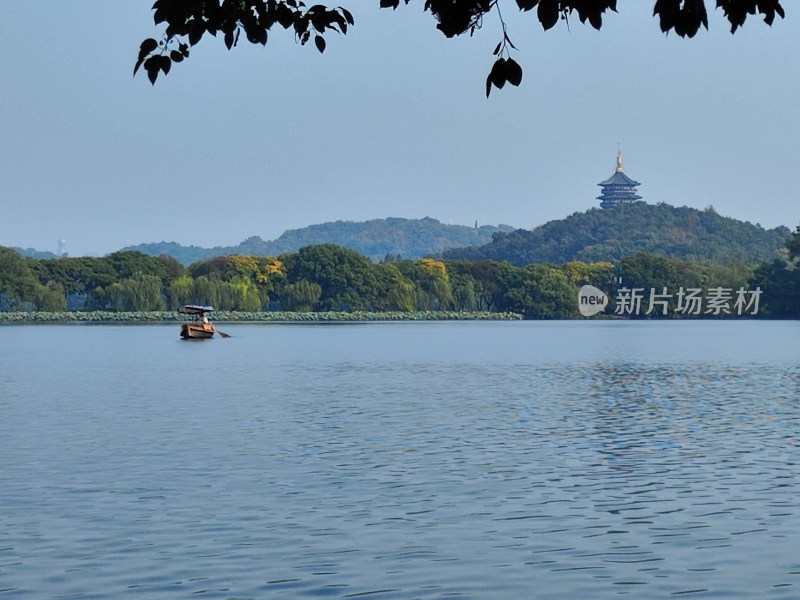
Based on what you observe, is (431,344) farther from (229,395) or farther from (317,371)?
(229,395)

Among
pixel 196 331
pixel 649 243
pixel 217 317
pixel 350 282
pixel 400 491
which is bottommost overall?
pixel 400 491

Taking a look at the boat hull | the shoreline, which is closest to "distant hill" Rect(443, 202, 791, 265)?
the shoreline

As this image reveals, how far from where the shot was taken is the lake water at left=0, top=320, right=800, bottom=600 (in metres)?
10.6

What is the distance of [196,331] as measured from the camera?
6969 cm

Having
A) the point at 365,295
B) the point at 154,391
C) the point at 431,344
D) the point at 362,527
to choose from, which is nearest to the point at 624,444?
the point at 362,527

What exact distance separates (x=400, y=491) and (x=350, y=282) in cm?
9977

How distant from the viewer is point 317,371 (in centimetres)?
4053

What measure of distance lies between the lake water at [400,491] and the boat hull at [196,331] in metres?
36.0

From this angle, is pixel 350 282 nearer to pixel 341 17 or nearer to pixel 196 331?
pixel 196 331

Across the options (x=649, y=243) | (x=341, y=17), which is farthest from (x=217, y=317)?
(x=341, y=17)

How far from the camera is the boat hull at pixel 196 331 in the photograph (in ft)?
227

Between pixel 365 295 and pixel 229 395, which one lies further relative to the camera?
pixel 365 295

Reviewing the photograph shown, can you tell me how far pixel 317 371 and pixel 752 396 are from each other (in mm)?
15032

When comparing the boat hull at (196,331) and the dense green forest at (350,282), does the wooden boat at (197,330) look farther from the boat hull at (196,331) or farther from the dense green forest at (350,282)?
the dense green forest at (350,282)
